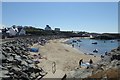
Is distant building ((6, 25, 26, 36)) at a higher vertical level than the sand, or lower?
higher

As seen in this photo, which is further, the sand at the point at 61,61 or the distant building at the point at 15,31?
the distant building at the point at 15,31

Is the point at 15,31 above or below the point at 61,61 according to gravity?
above

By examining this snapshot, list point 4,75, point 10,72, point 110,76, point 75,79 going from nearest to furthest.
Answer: point 110,76 → point 75,79 → point 4,75 → point 10,72

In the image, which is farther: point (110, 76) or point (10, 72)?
point (10, 72)

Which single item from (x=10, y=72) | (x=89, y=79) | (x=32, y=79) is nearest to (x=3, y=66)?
(x=10, y=72)

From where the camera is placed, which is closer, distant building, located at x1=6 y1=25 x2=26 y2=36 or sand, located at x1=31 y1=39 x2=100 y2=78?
sand, located at x1=31 y1=39 x2=100 y2=78

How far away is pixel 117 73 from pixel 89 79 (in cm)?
114

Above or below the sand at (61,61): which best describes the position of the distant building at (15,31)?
above

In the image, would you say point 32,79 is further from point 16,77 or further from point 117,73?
point 117,73

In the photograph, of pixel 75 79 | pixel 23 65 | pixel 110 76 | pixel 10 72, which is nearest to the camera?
pixel 110 76

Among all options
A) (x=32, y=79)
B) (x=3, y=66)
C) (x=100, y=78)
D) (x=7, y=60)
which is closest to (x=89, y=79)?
(x=100, y=78)

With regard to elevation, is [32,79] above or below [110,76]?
below

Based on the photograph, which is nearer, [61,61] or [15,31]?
[61,61]

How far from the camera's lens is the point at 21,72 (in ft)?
Answer: 54.1
